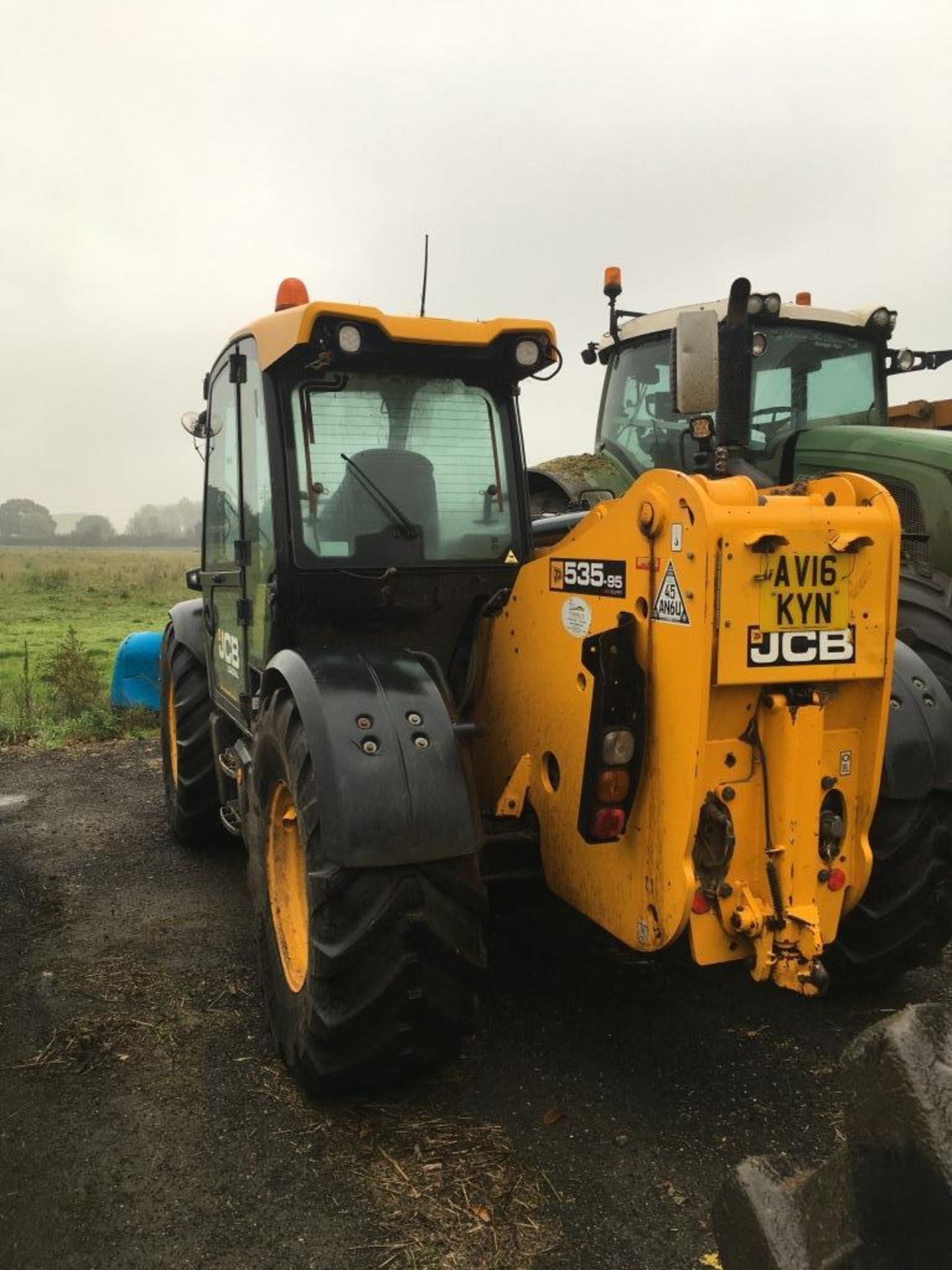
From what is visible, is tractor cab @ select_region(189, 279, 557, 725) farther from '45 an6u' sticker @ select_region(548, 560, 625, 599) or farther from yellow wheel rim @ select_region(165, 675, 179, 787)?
yellow wheel rim @ select_region(165, 675, 179, 787)

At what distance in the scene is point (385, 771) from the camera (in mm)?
3045

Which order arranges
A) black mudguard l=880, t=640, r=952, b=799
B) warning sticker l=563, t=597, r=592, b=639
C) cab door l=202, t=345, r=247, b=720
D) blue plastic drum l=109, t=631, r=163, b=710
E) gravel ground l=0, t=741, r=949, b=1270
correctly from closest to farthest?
gravel ground l=0, t=741, r=949, b=1270, warning sticker l=563, t=597, r=592, b=639, black mudguard l=880, t=640, r=952, b=799, cab door l=202, t=345, r=247, b=720, blue plastic drum l=109, t=631, r=163, b=710

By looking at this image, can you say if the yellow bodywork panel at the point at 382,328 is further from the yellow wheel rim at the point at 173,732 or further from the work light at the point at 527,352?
the yellow wheel rim at the point at 173,732

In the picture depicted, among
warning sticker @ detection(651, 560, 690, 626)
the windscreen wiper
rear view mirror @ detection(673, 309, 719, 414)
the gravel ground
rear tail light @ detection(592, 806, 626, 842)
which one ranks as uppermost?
rear view mirror @ detection(673, 309, 719, 414)

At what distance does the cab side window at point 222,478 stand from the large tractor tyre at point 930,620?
3.34 m

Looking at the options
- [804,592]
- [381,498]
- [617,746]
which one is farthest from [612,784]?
[381,498]

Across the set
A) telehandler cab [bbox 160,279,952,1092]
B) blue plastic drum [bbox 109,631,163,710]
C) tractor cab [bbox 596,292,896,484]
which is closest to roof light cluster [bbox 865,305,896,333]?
tractor cab [bbox 596,292,896,484]

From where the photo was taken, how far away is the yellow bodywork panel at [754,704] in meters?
2.66

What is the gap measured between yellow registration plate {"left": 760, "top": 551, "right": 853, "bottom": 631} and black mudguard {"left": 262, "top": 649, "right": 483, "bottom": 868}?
1.04 m

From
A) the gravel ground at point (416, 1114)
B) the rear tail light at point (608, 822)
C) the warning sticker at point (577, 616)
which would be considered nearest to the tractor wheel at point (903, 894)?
the gravel ground at point (416, 1114)

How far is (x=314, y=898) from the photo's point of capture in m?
3.01

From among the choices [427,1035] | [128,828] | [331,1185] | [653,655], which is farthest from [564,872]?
[128,828]

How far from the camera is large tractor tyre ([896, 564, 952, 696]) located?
5391 mm

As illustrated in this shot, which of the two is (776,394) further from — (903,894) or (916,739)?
(903,894)
